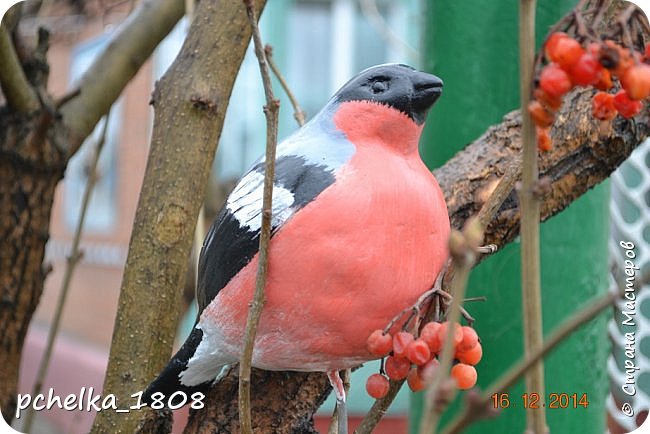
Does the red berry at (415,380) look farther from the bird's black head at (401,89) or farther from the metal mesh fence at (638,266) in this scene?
the metal mesh fence at (638,266)

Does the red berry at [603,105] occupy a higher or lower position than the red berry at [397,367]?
higher

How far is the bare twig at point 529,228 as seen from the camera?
1.20 feet

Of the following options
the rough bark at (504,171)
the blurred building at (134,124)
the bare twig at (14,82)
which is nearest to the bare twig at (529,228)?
the rough bark at (504,171)

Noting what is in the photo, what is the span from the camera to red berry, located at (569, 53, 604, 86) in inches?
15.0

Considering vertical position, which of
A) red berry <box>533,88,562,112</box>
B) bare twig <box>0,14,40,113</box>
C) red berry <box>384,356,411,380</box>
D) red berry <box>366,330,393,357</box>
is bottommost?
red berry <box>384,356,411,380</box>

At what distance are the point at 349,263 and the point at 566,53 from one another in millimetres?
217

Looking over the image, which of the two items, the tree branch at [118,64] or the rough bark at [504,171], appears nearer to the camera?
the rough bark at [504,171]

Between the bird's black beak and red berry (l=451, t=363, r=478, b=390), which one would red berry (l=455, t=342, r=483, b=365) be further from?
the bird's black beak

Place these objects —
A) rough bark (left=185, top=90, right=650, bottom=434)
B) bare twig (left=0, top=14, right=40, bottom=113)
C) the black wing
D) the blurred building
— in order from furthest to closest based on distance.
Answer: the blurred building < bare twig (left=0, top=14, right=40, bottom=113) < rough bark (left=185, top=90, right=650, bottom=434) < the black wing

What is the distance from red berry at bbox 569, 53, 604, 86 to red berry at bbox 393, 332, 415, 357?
0.21m

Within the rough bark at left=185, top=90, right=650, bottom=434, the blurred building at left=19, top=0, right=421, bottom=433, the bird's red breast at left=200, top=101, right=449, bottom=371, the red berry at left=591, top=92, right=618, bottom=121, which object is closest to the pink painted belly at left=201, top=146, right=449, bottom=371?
the bird's red breast at left=200, top=101, right=449, bottom=371

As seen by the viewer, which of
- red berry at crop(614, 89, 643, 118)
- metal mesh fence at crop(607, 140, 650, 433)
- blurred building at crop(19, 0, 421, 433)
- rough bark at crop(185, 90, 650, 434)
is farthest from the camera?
blurred building at crop(19, 0, 421, 433)

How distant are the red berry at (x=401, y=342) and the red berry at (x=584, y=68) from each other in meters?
0.21

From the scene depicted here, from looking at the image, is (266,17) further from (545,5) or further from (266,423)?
(266,423)
